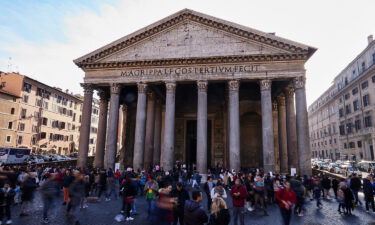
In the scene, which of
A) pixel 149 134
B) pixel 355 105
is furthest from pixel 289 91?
pixel 355 105

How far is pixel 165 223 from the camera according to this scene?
15.1ft

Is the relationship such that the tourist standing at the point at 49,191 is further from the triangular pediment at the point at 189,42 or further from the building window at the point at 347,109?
the building window at the point at 347,109

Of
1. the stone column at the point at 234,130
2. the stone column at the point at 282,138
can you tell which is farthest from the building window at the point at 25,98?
the stone column at the point at 282,138

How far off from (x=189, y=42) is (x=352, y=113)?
3532 centimetres

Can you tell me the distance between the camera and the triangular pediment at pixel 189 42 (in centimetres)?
1816

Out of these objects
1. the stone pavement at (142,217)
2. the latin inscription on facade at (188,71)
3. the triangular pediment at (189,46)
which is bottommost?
the stone pavement at (142,217)

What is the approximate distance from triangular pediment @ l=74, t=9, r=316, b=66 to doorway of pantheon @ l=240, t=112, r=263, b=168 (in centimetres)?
913

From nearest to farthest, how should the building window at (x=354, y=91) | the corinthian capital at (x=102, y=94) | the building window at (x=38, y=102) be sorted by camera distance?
the corinthian capital at (x=102, y=94) < the building window at (x=38, y=102) < the building window at (x=354, y=91)

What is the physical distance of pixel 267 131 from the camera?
1695 centimetres

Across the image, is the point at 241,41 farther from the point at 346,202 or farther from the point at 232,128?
the point at 346,202

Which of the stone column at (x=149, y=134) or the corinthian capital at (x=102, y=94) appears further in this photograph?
the corinthian capital at (x=102, y=94)

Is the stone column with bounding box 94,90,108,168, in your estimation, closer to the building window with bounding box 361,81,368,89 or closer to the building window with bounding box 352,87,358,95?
the building window with bounding box 361,81,368,89

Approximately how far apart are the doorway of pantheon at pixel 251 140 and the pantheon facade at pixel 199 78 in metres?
→ 2.30

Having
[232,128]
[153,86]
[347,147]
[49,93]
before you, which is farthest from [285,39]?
[49,93]
